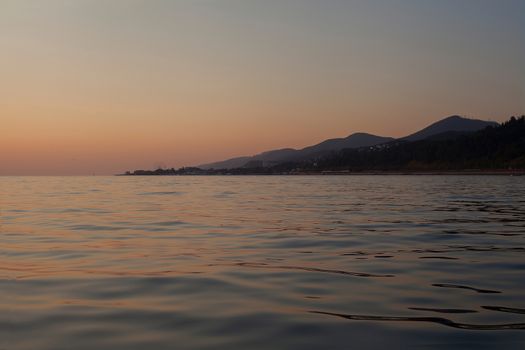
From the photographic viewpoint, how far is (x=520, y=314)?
7.07 m

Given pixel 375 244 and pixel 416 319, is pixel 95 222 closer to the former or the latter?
pixel 375 244

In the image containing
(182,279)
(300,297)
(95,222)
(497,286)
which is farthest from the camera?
(95,222)

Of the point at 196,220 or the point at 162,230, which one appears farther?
the point at 196,220

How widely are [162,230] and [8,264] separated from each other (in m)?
7.34

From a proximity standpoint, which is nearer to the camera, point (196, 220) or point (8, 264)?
point (8, 264)

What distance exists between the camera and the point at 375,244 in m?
14.6

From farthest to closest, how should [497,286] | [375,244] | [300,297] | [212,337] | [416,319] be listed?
[375,244] < [497,286] < [300,297] < [416,319] < [212,337]

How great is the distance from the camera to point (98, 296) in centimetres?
828

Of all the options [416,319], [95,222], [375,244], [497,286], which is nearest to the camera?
[416,319]

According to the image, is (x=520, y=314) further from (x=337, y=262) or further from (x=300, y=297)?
(x=337, y=262)

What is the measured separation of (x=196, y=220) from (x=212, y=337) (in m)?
16.0

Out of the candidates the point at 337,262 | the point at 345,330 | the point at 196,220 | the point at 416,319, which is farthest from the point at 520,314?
the point at 196,220

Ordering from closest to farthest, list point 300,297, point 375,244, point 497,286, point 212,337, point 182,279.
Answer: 1. point 212,337
2. point 300,297
3. point 497,286
4. point 182,279
5. point 375,244

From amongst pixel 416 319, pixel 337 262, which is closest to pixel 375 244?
pixel 337 262
